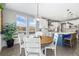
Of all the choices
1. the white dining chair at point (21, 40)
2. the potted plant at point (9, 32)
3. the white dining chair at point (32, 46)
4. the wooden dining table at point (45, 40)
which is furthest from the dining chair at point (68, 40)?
the potted plant at point (9, 32)

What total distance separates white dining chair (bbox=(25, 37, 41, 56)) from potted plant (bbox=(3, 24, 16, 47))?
273 mm

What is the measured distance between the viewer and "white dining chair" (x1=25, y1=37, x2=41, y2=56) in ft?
7.48

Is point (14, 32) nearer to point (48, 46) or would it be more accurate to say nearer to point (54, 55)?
point (48, 46)

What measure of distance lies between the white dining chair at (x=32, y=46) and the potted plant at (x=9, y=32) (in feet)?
0.90

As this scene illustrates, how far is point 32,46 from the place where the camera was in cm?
229

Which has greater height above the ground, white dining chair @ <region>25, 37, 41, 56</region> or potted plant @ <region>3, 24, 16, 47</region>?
potted plant @ <region>3, 24, 16, 47</region>

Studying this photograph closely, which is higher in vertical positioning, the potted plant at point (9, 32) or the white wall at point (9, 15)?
the white wall at point (9, 15)

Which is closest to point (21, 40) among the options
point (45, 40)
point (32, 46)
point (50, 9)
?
point (32, 46)

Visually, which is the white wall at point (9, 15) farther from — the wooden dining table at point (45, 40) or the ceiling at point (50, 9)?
the wooden dining table at point (45, 40)

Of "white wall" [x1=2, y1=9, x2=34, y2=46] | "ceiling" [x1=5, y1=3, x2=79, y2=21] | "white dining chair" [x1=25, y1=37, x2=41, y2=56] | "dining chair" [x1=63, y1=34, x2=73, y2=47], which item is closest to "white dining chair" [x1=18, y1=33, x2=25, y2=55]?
"white dining chair" [x1=25, y1=37, x2=41, y2=56]

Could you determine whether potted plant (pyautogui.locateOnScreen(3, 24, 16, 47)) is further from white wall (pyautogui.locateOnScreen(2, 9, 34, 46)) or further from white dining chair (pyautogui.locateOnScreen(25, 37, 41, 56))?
white dining chair (pyautogui.locateOnScreen(25, 37, 41, 56))

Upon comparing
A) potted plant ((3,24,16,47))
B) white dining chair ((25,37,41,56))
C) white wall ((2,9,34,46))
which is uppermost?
white wall ((2,9,34,46))

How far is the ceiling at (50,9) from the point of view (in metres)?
2.22

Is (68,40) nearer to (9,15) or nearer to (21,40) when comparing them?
(21,40)
